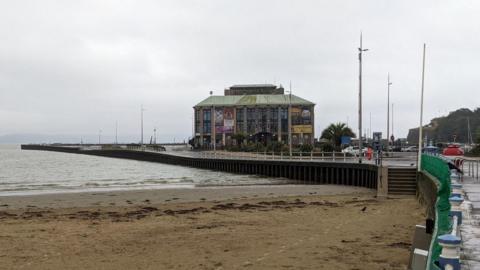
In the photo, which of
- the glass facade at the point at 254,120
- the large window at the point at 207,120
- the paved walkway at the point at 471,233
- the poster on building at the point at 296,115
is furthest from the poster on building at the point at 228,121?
the paved walkway at the point at 471,233

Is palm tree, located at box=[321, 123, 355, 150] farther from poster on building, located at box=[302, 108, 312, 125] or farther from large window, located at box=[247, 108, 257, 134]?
large window, located at box=[247, 108, 257, 134]

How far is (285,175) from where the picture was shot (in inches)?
2124

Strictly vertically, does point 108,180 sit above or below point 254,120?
below

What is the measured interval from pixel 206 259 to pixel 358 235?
5.62 metres

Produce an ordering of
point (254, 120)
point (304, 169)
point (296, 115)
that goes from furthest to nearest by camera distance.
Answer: point (254, 120)
point (296, 115)
point (304, 169)

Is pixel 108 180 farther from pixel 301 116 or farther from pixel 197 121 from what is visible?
pixel 197 121

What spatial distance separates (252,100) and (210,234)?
127 metres

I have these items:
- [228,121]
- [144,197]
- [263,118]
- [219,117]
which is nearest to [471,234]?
[144,197]

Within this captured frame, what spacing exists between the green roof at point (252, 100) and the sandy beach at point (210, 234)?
11088 cm

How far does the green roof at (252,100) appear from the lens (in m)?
140

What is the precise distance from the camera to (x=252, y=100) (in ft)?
471

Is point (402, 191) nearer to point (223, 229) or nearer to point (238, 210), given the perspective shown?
point (238, 210)

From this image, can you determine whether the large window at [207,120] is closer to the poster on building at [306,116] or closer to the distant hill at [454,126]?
the poster on building at [306,116]

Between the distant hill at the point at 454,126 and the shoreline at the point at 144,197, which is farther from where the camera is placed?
the distant hill at the point at 454,126
